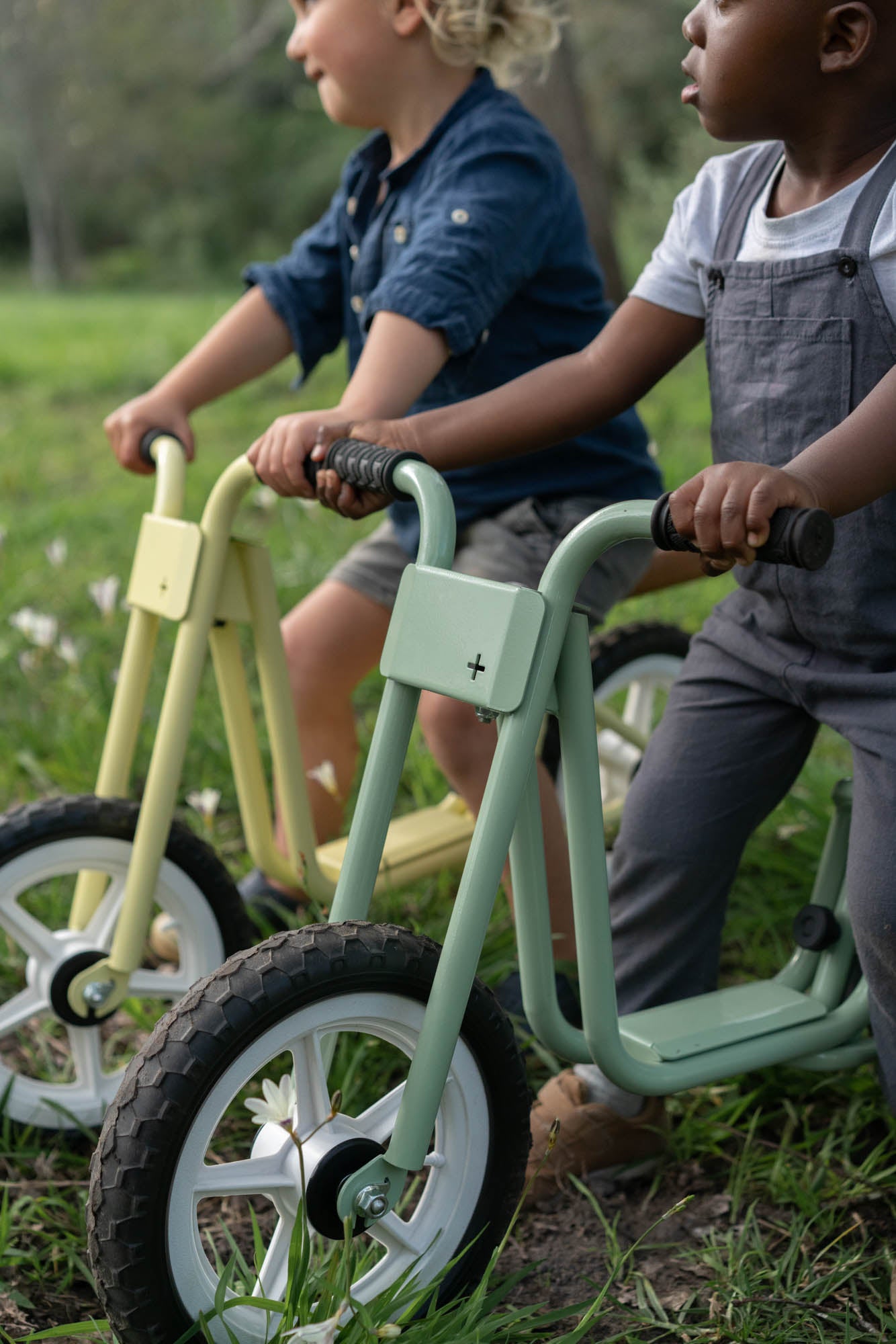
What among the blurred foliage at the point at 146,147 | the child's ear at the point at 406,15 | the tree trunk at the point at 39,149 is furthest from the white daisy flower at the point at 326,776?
the tree trunk at the point at 39,149

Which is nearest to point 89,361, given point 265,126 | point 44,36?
point 265,126

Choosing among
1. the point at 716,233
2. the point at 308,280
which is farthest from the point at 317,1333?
the point at 308,280

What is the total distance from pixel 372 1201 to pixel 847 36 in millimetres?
1338

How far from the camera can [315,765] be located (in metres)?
2.46

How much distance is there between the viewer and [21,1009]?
6.36ft

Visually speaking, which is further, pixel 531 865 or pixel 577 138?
pixel 577 138

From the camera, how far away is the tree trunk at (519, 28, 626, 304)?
4938mm

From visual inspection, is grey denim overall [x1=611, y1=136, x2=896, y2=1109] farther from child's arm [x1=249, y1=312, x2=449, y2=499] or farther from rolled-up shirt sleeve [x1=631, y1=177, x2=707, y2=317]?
child's arm [x1=249, y1=312, x2=449, y2=499]

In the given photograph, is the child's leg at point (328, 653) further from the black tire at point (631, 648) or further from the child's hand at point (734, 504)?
the child's hand at point (734, 504)

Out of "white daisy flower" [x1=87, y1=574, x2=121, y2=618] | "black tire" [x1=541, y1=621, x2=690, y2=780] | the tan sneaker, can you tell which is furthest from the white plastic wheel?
"white daisy flower" [x1=87, y1=574, x2=121, y2=618]

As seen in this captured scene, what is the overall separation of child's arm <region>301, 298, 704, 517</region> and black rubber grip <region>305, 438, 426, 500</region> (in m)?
0.08

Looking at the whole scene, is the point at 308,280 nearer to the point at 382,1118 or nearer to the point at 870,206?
the point at 870,206

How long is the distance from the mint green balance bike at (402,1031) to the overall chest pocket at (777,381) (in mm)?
348

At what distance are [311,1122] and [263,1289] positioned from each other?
0.59 feet
